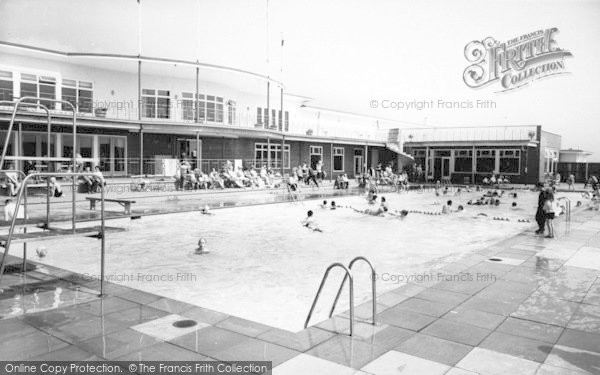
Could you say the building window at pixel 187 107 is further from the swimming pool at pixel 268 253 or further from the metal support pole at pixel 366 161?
the metal support pole at pixel 366 161

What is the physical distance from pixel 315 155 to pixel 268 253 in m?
28.0

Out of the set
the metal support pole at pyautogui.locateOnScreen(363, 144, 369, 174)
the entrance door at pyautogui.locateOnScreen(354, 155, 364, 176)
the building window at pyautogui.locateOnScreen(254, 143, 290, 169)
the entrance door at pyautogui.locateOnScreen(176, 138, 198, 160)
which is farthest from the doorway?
the entrance door at pyautogui.locateOnScreen(176, 138, 198, 160)

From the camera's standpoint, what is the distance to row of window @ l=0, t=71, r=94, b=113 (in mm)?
23389

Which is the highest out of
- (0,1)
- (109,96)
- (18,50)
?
(0,1)

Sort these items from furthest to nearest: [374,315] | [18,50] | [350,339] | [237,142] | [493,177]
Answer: [493,177] < [237,142] < [18,50] < [374,315] < [350,339]

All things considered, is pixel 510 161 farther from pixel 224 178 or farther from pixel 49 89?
pixel 49 89

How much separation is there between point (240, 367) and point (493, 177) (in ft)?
124

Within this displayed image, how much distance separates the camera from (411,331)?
531 cm

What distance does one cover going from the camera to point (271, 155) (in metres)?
34.8

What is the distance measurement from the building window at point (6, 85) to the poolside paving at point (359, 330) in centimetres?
1940

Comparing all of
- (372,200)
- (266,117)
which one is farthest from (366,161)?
(372,200)

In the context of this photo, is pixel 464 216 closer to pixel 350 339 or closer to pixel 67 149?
pixel 350 339

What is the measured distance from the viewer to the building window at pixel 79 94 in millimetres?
25109

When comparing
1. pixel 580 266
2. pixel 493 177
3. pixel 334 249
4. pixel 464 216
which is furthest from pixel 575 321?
pixel 493 177
